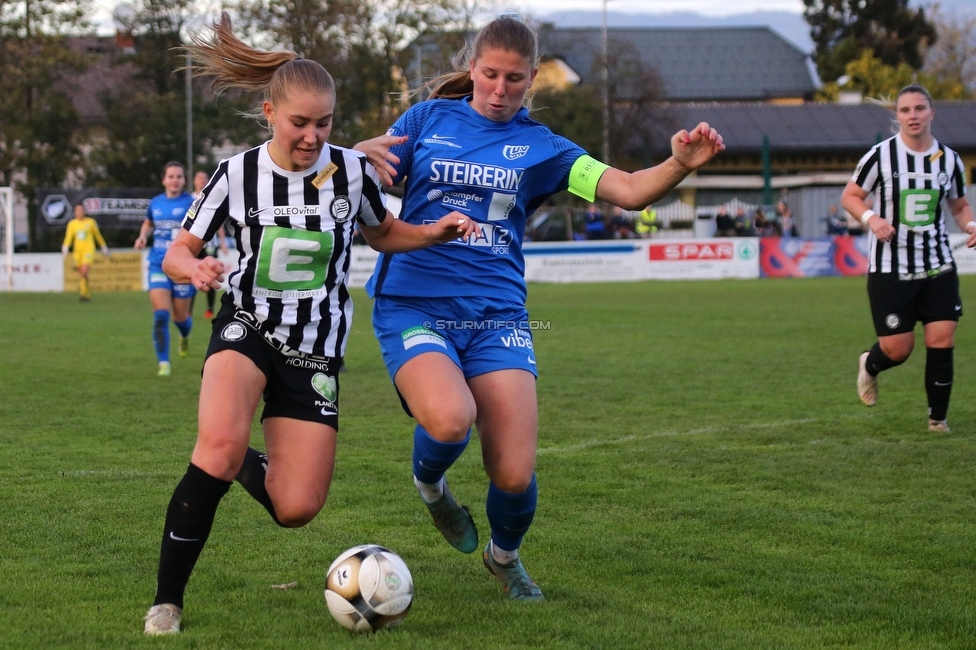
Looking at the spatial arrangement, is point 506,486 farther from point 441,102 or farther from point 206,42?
point 206,42

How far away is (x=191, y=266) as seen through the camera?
13.0 feet

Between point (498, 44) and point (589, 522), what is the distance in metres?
2.35

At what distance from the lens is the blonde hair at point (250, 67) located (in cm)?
412

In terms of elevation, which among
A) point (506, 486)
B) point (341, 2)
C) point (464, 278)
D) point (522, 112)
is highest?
point (341, 2)

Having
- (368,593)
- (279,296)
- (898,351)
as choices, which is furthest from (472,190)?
(898,351)

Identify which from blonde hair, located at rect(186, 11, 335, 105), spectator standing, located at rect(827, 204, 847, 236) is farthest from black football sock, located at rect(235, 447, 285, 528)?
spectator standing, located at rect(827, 204, 847, 236)

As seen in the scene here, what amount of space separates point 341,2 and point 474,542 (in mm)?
37842

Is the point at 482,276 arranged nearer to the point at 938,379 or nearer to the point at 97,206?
the point at 938,379

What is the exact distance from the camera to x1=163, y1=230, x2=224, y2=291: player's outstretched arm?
380cm

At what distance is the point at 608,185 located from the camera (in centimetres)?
457

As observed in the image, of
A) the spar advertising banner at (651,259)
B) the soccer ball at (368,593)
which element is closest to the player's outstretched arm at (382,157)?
the soccer ball at (368,593)

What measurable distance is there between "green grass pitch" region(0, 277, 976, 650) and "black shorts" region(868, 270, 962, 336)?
79 centimetres

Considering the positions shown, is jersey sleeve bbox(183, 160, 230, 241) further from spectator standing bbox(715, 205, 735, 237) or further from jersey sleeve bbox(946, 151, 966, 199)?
spectator standing bbox(715, 205, 735, 237)

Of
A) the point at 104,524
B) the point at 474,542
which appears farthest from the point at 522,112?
the point at 104,524
